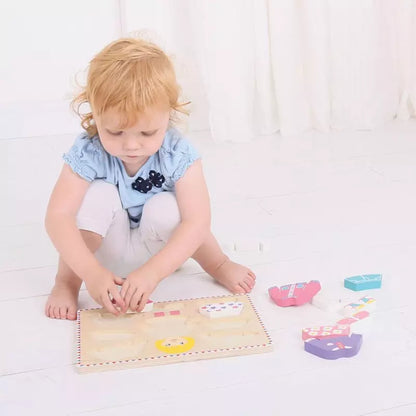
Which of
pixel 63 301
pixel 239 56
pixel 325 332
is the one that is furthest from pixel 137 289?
pixel 239 56

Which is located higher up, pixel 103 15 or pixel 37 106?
pixel 103 15

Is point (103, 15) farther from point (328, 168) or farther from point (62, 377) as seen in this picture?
point (62, 377)

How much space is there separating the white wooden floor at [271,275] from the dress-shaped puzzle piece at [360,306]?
23mm

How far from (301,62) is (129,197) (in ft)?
3.85

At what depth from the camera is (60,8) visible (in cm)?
229

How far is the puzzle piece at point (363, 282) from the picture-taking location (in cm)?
130

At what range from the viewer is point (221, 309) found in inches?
47.0

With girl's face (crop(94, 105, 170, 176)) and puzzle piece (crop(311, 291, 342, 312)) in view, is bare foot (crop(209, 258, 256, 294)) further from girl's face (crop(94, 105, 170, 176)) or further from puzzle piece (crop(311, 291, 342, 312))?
girl's face (crop(94, 105, 170, 176))

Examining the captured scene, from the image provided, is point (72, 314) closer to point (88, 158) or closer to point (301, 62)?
point (88, 158)

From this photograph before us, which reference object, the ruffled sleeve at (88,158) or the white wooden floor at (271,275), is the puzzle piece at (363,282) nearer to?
the white wooden floor at (271,275)

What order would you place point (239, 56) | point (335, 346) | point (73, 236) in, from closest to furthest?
1. point (335, 346)
2. point (73, 236)
3. point (239, 56)

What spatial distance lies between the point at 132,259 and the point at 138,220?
6 cm

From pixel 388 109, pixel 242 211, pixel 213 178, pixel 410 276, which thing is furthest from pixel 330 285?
pixel 388 109

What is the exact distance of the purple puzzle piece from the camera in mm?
1083
